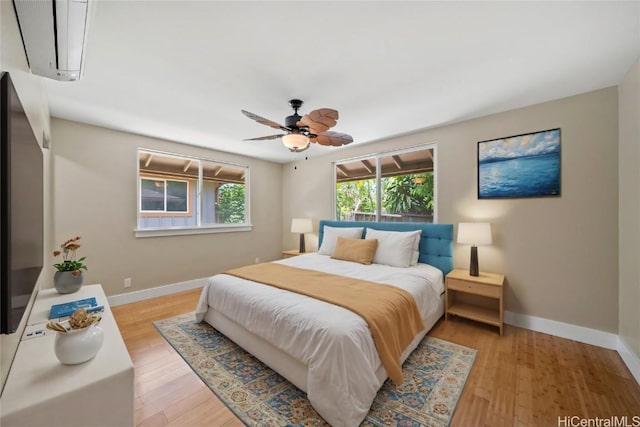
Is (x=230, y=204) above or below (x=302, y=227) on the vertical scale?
above

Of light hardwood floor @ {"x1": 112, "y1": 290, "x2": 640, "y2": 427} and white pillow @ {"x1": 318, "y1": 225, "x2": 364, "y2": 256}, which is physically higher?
white pillow @ {"x1": 318, "y1": 225, "x2": 364, "y2": 256}

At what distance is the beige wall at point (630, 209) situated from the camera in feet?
6.28

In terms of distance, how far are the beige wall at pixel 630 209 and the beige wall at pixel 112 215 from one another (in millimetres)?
4951

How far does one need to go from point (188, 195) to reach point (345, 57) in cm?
353

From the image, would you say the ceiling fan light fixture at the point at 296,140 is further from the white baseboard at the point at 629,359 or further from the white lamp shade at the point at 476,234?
the white baseboard at the point at 629,359

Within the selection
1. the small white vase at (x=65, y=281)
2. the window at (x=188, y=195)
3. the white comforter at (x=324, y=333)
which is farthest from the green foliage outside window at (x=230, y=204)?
the small white vase at (x=65, y=281)

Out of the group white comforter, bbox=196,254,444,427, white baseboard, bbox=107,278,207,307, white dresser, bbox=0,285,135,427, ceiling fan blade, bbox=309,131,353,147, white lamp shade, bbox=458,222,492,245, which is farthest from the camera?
white baseboard, bbox=107,278,207,307

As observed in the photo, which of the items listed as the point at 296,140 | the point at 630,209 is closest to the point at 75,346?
the point at 296,140

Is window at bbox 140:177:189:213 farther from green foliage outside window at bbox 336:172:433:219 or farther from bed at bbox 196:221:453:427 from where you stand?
green foliage outside window at bbox 336:172:433:219

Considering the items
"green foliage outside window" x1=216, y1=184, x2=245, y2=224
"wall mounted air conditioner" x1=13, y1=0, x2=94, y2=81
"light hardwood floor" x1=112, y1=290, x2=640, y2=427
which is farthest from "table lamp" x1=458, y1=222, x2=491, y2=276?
"green foliage outside window" x1=216, y1=184, x2=245, y2=224

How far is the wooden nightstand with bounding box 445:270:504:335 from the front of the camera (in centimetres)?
250

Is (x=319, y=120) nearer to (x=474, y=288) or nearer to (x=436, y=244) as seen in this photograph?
(x=436, y=244)

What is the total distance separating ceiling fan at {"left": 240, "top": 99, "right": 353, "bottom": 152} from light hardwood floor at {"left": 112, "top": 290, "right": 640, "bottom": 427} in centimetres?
208

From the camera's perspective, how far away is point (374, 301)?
1.87 m
